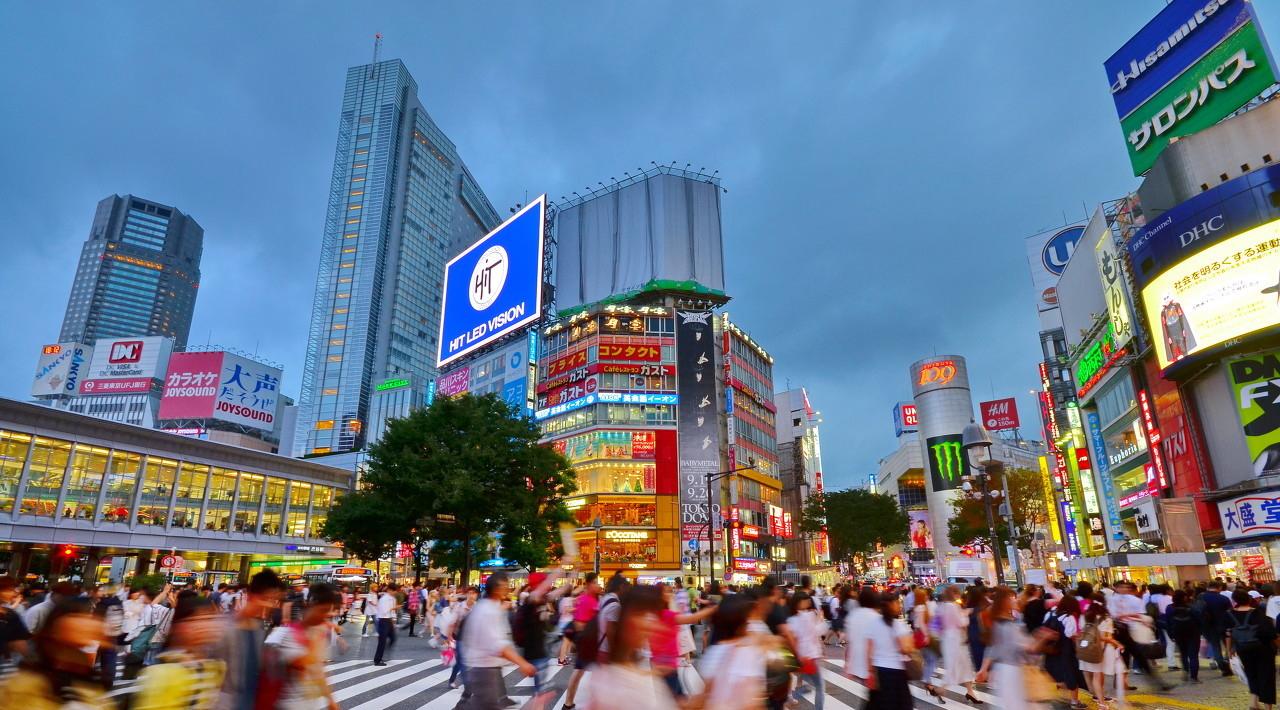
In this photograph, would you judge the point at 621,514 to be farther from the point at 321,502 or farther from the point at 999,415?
the point at 999,415

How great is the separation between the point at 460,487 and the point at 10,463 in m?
30.0

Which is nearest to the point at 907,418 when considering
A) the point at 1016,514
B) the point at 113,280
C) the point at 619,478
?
the point at 1016,514

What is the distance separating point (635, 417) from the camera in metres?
61.7

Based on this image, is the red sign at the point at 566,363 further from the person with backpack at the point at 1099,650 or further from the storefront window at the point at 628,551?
the person with backpack at the point at 1099,650

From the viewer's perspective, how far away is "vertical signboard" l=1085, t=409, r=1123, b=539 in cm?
3919

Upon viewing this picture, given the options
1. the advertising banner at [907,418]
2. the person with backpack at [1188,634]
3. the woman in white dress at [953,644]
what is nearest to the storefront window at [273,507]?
the woman in white dress at [953,644]

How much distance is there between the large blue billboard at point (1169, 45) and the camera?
104 ft

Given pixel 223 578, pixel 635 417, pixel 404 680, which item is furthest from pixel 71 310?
pixel 404 680

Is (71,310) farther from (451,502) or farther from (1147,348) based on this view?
(1147,348)

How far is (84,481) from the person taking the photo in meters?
43.9

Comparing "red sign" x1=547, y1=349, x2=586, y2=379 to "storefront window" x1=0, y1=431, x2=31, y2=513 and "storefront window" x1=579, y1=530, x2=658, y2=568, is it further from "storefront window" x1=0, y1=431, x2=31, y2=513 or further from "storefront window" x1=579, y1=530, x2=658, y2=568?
"storefront window" x1=0, y1=431, x2=31, y2=513

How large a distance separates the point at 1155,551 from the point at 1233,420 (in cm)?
656

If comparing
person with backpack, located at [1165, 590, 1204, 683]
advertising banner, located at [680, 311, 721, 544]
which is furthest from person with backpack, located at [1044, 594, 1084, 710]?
advertising banner, located at [680, 311, 721, 544]

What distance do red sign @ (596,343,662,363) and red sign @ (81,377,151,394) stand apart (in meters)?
55.0
